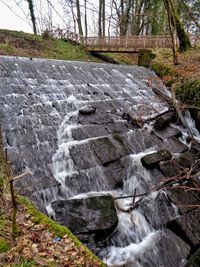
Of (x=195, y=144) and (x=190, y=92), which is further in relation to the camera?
(x=190, y=92)

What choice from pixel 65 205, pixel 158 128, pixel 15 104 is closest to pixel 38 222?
pixel 65 205

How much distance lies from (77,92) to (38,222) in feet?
17.2

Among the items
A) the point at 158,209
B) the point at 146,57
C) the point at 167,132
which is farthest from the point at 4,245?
the point at 146,57

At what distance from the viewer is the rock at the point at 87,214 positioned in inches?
170

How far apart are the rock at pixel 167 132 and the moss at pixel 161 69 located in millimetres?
4416

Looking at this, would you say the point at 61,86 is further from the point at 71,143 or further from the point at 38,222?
the point at 38,222

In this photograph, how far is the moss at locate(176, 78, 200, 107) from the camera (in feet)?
29.4

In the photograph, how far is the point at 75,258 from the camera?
117 inches

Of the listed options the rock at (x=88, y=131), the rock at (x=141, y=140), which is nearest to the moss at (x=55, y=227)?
the rock at (x=88, y=131)

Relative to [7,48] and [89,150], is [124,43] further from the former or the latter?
[89,150]

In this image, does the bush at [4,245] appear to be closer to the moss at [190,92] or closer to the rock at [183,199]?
the rock at [183,199]

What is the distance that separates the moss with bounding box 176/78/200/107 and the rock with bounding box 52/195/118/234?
5.62 m

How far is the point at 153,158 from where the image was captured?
19.7 feet

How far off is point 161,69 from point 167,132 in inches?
217
